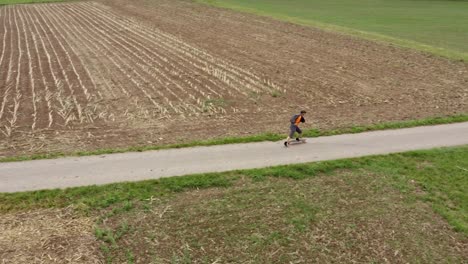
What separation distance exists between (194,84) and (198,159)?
9.25m

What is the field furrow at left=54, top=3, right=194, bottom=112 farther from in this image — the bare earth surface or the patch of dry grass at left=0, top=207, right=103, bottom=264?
the patch of dry grass at left=0, top=207, right=103, bottom=264

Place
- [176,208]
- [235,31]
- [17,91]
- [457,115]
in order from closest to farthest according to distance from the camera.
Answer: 1. [176,208]
2. [457,115]
3. [17,91]
4. [235,31]

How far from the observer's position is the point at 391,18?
4897 cm

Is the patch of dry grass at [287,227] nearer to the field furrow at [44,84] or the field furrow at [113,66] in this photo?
the field furrow at [113,66]

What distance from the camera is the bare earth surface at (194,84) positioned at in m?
17.3

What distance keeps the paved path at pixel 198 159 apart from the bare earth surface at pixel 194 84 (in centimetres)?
123

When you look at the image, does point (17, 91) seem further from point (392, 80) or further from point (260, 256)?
point (392, 80)

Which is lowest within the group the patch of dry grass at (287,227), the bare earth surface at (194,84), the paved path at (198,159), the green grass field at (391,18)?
the patch of dry grass at (287,227)

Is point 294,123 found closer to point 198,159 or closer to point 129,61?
point 198,159

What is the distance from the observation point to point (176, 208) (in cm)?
1205

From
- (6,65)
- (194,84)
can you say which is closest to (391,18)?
(194,84)

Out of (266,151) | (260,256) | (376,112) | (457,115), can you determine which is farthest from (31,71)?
(457,115)

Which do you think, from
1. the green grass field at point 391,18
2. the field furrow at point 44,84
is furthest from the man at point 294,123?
the green grass field at point 391,18

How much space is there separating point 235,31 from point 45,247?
30812mm
